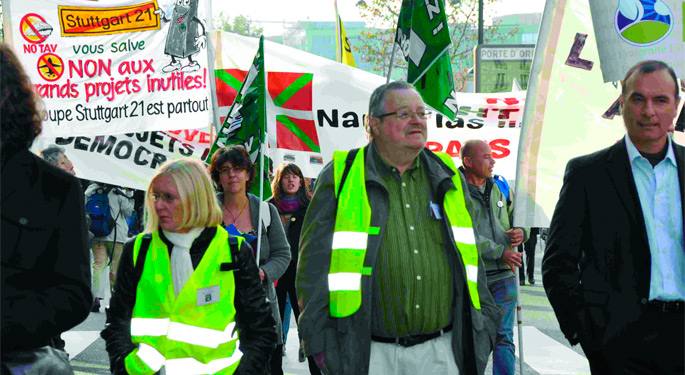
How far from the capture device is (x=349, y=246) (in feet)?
15.7

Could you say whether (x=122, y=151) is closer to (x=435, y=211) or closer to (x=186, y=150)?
(x=186, y=150)

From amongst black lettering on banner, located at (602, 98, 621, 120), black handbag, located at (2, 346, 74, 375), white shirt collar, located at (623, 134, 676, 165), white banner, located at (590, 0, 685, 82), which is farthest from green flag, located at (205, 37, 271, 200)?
black handbag, located at (2, 346, 74, 375)

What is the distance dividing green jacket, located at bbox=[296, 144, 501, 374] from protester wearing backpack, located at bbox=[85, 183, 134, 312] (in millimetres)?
7689

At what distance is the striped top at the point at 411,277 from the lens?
4762 millimetres

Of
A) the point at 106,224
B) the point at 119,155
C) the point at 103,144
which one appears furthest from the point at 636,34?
the point at 106,224

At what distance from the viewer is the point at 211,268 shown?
4.58 meters

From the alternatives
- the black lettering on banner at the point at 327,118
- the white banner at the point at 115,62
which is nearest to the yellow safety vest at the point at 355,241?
the white banner at the point at 115,62

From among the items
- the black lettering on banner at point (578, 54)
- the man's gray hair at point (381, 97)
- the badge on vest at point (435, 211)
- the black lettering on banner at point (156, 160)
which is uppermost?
the black lettering on banner at point (578, 54)

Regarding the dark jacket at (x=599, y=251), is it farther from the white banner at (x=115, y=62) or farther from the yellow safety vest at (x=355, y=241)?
the white banner at (x=115, y=62)

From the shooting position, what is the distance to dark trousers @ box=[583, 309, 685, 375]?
4.18 meters

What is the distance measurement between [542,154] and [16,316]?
182 inches

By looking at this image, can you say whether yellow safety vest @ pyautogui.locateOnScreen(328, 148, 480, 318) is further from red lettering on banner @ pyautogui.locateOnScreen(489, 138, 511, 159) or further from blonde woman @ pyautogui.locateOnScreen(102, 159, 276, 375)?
red lettering on banner @ pyautogui.locateOnScreen(489, 138, 511, 159)

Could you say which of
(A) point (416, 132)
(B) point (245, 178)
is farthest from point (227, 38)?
(A) point (416, 132)

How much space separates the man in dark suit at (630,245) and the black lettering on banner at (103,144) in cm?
737
